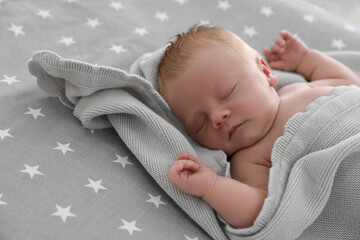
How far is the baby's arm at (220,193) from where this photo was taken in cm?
109

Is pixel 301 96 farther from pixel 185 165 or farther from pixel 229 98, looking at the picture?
pixel 185 165

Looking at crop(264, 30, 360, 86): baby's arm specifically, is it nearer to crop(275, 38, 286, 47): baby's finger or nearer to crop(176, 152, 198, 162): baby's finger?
crop(275, 38, 286, 47): baby's finger

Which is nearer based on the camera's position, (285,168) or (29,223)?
(29,223)

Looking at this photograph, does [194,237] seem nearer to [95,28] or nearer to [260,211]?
[260,211]

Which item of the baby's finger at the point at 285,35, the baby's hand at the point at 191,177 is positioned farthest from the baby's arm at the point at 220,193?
the baby's finger at the point at 285,35

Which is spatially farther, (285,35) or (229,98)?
(285,35)

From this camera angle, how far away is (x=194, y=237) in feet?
3.57

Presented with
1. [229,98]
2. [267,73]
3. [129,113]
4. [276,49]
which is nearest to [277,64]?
[276,49]

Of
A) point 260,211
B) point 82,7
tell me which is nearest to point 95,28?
point 82,7

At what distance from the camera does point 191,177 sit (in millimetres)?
1094

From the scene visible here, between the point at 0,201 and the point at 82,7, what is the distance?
0.87 meters

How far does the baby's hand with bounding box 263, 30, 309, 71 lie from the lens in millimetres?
1619

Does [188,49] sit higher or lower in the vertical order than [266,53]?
higher

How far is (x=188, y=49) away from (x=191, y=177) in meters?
0.41
